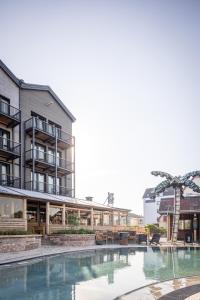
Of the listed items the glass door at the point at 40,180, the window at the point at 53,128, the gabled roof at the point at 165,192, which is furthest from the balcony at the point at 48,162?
the gabled roof at the point at 165,192

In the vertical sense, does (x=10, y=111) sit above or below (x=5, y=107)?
below

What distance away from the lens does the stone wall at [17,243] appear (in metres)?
15.9

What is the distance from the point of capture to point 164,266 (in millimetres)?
12617

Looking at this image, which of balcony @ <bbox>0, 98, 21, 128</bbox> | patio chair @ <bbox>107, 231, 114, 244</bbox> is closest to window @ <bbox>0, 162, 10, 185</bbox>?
balcony @ <bbox>0, 98, 21, 128</bbox>

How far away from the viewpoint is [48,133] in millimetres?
27328

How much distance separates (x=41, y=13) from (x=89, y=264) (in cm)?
1045

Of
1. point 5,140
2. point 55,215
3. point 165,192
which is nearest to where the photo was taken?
point 5,140

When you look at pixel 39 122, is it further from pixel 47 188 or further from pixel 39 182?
pixel 47 188

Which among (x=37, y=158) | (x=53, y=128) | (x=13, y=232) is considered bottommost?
(x=13, y=232)

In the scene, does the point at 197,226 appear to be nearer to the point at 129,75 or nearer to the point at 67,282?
the point at 129,75

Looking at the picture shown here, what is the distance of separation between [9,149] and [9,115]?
256 cm

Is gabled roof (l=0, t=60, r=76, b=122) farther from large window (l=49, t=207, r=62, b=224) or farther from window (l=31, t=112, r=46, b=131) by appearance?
large window (l=49, t=207, r=62, b=224)

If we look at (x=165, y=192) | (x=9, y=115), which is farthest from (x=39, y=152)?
(x=165, y=192)

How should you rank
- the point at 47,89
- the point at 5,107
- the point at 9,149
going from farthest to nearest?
1. the point at 47,89
2. the point at 5,107
3. the point at 9,149
